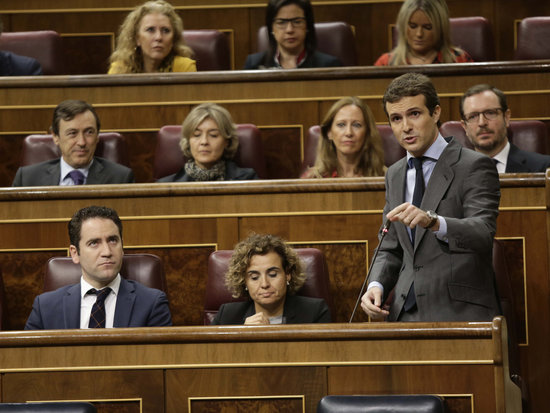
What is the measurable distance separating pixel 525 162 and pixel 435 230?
60cm

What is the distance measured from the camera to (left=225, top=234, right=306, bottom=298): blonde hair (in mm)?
1471

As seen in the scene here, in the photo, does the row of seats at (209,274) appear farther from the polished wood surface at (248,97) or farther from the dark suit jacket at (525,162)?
the polished wood surface at (248,97)

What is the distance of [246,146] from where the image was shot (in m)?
1.90

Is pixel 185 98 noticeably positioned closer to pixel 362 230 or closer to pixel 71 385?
pixel 362 230

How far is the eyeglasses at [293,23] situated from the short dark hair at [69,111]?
1.60 ft

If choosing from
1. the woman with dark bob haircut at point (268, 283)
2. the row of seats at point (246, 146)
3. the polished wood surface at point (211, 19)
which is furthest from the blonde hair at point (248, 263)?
the polished wood surface at point (211, 19)

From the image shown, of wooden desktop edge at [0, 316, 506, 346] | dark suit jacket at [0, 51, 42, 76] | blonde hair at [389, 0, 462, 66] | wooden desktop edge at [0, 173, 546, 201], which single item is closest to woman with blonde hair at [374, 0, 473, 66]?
blonde hair at [389, 0, 462, 66]

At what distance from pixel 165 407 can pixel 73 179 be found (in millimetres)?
754

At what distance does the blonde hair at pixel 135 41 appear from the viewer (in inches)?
83.4

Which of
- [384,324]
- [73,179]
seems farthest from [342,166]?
[384,324]

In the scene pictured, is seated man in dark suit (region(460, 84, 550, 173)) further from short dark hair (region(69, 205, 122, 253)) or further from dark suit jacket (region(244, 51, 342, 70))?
short dark hair (region(69, 205, 122, 253))

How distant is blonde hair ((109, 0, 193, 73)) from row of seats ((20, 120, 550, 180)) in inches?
9.8

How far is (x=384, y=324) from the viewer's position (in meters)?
1.16

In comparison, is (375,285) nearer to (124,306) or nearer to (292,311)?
(292,311)
